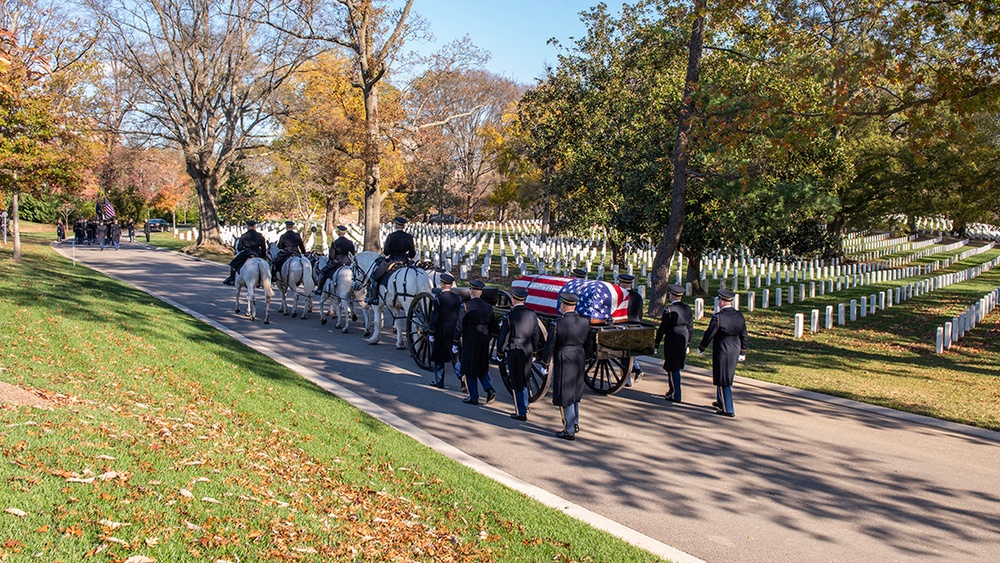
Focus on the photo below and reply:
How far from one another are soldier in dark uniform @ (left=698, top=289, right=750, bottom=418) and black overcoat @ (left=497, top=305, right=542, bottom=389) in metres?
2.70

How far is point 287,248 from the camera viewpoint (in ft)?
62.7

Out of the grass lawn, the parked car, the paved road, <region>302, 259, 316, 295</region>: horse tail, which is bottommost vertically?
the paved road

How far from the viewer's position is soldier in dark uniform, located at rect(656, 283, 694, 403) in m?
11.6

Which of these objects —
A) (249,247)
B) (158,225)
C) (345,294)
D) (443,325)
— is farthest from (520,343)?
(158,225)

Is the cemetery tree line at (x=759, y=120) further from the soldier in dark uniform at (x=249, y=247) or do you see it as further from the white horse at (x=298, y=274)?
the soldier in dark uniform at (x=249, y=247)

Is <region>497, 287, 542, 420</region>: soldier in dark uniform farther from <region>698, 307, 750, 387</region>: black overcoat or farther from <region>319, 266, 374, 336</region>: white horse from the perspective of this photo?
<region>319, 266, 374, 336</region>: white horse

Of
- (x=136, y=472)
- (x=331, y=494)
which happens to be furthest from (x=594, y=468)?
(x=136, y=472)

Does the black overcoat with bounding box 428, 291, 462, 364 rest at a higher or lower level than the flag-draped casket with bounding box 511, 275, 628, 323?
lower

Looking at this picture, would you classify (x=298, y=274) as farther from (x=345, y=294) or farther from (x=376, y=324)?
(x=376, y=324)

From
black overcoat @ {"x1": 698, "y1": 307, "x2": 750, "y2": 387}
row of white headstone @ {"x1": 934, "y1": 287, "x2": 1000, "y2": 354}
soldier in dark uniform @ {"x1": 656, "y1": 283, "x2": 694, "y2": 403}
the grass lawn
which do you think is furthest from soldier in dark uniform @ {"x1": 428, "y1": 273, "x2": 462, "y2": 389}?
row of white headstone @ {"x1": 934, "y1": 287, "x2": 1000, "y2": 354}

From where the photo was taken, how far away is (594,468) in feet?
28.4

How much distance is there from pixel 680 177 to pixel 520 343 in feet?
36.9

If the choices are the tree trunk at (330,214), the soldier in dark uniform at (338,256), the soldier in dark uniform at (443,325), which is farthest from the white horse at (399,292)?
the tree trunk at (330,214)

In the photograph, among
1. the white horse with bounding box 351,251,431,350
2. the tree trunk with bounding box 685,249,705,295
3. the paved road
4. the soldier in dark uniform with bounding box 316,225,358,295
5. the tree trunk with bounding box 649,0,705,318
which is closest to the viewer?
the paved road
